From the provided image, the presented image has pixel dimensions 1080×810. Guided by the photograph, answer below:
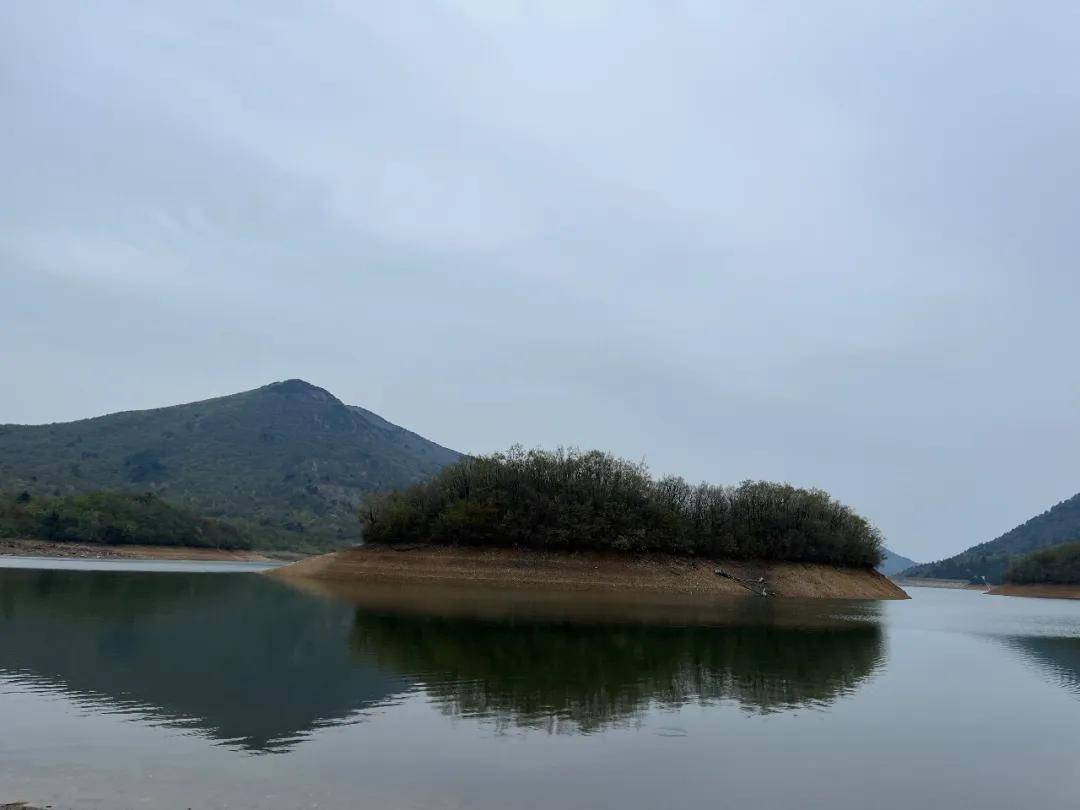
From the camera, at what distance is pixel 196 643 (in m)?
31.1

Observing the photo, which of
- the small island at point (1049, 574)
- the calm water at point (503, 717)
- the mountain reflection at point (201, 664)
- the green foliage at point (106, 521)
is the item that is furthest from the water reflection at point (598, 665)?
the small island at point (1049, 574)

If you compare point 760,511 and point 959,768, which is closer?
point 959,768

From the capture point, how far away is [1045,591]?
5950 inches

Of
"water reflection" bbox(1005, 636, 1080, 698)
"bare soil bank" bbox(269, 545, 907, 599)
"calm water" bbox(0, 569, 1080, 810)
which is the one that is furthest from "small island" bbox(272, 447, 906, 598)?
"calm water" bbox(0, 569, 1080, 810)

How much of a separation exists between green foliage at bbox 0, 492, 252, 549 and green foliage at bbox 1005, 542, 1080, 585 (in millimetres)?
151980

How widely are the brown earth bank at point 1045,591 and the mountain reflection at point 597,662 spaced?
120 m

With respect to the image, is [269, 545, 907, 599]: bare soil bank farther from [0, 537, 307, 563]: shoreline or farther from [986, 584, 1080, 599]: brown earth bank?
[986, 584, 1080, 599]: brown earth bank

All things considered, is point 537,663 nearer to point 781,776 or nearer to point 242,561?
point 781,776

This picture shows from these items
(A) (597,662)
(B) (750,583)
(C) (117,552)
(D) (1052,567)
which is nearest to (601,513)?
(B) (750,583)

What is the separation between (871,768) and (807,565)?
87535 millimetres

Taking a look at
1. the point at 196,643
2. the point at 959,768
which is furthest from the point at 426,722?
the point at 196,643

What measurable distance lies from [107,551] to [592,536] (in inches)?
3602

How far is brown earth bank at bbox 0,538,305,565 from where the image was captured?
131 m

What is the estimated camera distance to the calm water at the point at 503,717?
1465 centimetres
